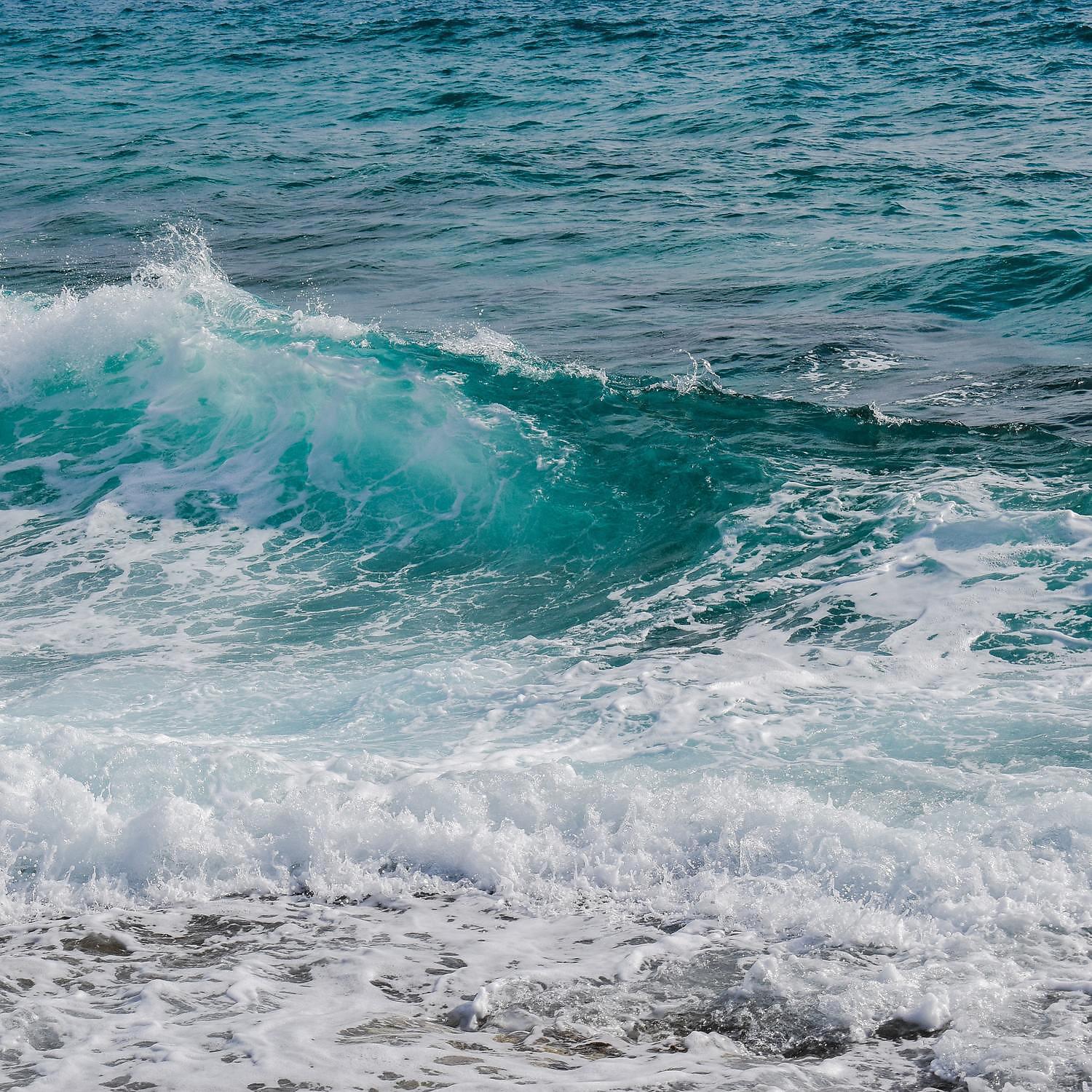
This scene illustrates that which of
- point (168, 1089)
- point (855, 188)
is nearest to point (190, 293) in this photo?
point (855, 188)

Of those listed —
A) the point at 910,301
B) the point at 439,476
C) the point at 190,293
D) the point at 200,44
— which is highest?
the point at 200,44

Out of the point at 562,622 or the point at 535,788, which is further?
the point at 562,622

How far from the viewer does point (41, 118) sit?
25641 millimetres

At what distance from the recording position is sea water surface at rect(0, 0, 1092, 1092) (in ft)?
13.2

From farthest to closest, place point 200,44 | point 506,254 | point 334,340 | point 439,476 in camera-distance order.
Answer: point 200,44, point 506,254, point 334,340, point 439,476

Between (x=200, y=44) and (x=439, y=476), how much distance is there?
27.7 meters

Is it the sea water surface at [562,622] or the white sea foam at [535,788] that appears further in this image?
the sea water surface at [562,622]

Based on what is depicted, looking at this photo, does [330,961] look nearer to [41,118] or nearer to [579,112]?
[579,112]

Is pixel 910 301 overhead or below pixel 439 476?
overhead

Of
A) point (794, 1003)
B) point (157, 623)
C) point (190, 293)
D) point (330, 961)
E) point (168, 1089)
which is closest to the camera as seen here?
point (168, 1089)

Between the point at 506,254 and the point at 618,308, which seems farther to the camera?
the point at 506,254

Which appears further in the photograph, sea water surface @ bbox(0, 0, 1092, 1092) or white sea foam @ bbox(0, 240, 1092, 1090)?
sea water surface @ bbox(0, 0, 1092, 1092)

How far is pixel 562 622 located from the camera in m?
7.52

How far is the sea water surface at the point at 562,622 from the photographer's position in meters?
4.02
